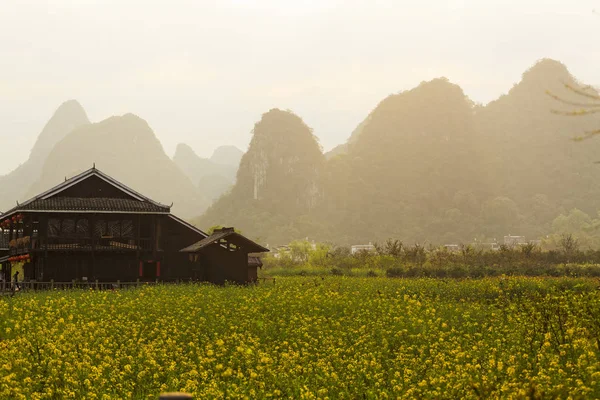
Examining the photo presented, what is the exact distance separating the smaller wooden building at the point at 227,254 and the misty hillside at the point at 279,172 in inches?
4780

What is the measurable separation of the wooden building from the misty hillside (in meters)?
119

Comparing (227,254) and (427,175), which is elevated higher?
(427,175)

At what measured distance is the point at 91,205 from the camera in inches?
1425

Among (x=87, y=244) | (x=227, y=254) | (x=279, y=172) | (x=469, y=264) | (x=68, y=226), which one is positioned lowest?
(x=469, y=264)

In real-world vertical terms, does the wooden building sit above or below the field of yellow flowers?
above

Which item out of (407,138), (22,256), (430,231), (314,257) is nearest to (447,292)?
(22,256)

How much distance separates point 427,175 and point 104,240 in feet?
460

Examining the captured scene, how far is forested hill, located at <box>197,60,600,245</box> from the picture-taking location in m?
151

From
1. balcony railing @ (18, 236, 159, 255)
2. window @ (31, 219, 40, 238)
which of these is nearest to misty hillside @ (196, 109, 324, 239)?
window @ (31, 219, 40, 238)

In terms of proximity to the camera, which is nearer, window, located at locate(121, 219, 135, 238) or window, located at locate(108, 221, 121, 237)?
window, located at locate(108, 221, 121, 237)

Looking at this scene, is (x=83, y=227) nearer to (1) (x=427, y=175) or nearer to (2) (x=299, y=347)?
(2) (x=299, y=347)

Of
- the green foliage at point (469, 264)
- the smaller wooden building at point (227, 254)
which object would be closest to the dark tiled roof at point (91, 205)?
the smaller wooden building at point (227, 254)

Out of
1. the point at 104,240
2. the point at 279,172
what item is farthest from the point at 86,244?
the point at 279,172

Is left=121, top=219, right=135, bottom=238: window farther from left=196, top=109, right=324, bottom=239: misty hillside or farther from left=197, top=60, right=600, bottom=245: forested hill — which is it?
left=196, top=109, right=324, bottom=239: misty hillside
